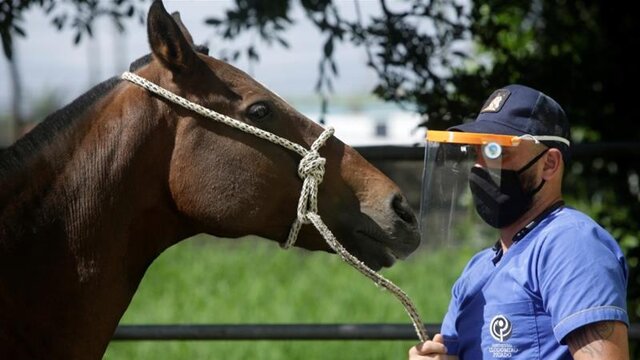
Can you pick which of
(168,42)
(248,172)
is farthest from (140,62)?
(248,172)

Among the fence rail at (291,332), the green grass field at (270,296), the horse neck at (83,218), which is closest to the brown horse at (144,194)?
the horse neck at (83,218)

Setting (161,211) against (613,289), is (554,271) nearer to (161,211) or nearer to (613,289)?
(613,289)

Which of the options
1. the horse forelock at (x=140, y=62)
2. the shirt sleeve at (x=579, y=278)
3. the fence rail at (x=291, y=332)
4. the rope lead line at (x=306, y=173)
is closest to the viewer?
the shirt sleeve at (x=579, y=278)

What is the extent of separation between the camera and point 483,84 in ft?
15.5

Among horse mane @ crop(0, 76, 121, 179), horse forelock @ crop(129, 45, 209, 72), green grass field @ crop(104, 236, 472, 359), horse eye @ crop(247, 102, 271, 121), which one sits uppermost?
horse forelock @ crop(129, 45, 209, 72)

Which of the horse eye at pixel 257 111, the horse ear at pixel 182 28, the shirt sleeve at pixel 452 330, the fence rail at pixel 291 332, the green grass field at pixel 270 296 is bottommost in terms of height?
the green grass field at pixel 270 296

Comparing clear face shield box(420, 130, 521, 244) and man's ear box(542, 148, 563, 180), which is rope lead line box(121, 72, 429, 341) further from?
man's ear box(542, 148, 563, 180)

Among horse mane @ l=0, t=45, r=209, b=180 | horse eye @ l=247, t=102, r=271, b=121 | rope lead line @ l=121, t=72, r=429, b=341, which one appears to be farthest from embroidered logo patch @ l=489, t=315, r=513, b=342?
horse mane @ l=0, t=45, r=209, b=180

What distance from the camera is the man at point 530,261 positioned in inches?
90.9

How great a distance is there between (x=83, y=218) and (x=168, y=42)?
534mm

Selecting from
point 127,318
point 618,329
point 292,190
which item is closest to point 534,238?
point 618,329

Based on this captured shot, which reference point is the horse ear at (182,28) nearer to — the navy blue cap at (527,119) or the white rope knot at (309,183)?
the white rope knot at (309,183)

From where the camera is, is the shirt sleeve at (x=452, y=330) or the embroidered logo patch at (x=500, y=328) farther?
the shirt sleeve at (x=452, y=330)

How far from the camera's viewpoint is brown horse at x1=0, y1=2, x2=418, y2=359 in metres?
2.85
